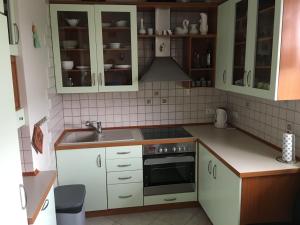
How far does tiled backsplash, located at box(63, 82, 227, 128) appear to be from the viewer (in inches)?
119

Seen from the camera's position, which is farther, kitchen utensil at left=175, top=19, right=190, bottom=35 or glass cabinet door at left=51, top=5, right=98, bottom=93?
kitchen utensil at left=175, top=19, right=190, bottom=35

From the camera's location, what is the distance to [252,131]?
2.69 m

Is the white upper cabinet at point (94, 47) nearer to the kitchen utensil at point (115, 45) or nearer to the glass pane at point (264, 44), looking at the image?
the kitchen utensil at point (115, 45)

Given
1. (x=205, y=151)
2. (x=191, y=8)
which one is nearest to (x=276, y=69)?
(x=205, y=151)

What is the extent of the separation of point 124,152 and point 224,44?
147cm

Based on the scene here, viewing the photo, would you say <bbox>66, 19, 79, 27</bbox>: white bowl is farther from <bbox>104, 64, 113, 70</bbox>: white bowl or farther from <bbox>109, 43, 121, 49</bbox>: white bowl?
<bbox>104, 64, 113, 70</bbox>: white bowl

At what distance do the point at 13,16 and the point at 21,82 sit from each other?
1.32 ft

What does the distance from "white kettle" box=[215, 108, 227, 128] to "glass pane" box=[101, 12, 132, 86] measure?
3.59ft

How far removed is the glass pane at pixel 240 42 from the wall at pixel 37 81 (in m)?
1.67

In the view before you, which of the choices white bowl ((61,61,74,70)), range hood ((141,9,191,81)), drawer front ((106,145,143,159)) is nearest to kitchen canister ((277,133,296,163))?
range hood ((141,9,191,81))

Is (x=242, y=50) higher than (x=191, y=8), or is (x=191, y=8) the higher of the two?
(x=191, y=8)

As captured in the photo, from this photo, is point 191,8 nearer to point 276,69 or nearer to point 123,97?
point 123,97

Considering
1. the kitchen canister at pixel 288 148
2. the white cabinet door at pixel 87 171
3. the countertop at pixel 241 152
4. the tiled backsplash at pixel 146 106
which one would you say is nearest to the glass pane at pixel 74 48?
the tiled backsplash at pixel 146 106

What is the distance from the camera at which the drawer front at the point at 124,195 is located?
106 inches
